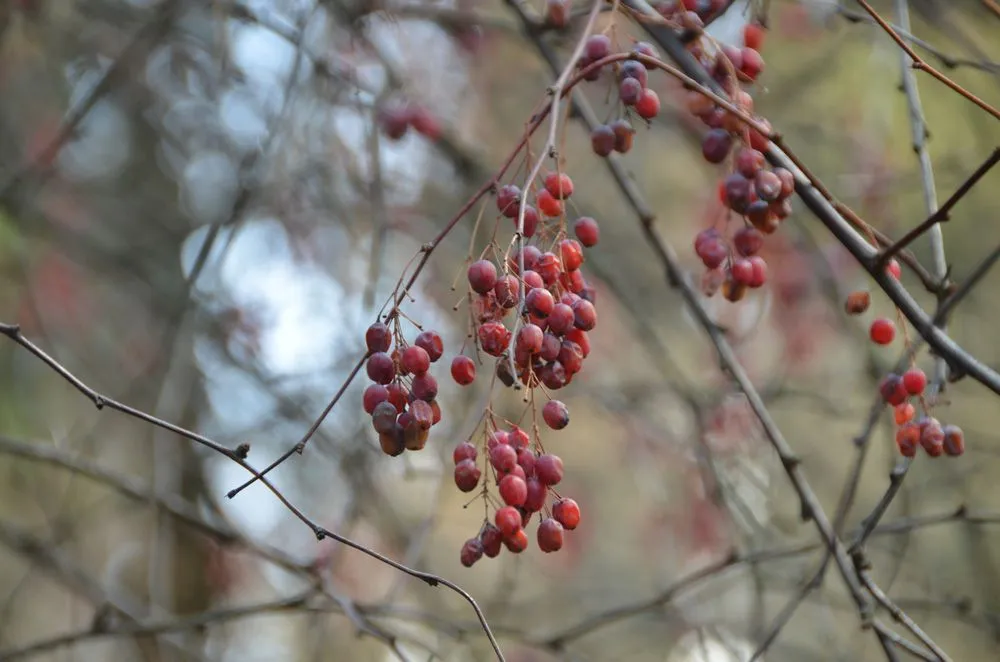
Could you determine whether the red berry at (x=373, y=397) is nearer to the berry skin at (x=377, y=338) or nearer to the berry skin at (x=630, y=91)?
the berry skin at (x=377, y=338)

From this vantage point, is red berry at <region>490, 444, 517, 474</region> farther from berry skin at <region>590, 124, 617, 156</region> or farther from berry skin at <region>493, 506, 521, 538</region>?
berry skin at <region>590, 124, 617, 156</region>

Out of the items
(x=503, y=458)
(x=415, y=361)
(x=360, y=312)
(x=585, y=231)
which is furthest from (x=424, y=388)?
(x=360, y=312)

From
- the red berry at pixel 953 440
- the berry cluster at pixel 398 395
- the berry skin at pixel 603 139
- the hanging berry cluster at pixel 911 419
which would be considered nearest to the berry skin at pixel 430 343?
the berry cluster at pixel 398 395

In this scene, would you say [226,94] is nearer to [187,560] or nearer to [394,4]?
[394,4]

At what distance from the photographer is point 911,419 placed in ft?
5.25

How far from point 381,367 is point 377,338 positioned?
0.04 meters

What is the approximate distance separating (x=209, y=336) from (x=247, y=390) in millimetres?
316

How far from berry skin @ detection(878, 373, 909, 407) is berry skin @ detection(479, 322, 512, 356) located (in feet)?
2.41

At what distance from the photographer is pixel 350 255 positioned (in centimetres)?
429

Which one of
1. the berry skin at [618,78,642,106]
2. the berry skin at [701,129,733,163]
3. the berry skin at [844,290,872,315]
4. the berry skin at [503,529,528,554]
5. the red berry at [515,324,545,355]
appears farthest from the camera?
the berry skin at [844,290,872,315]

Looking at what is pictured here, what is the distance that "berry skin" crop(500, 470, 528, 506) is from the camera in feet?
3.82

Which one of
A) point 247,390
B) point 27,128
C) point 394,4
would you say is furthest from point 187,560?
point 394,4

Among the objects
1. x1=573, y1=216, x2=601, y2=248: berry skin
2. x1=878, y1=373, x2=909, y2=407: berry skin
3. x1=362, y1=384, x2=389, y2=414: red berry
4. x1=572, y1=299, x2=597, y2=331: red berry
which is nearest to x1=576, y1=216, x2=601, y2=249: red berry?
x1=573, y1=216, x2=601, y2=248: berry skin

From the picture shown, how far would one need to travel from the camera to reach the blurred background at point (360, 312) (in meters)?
2.77
